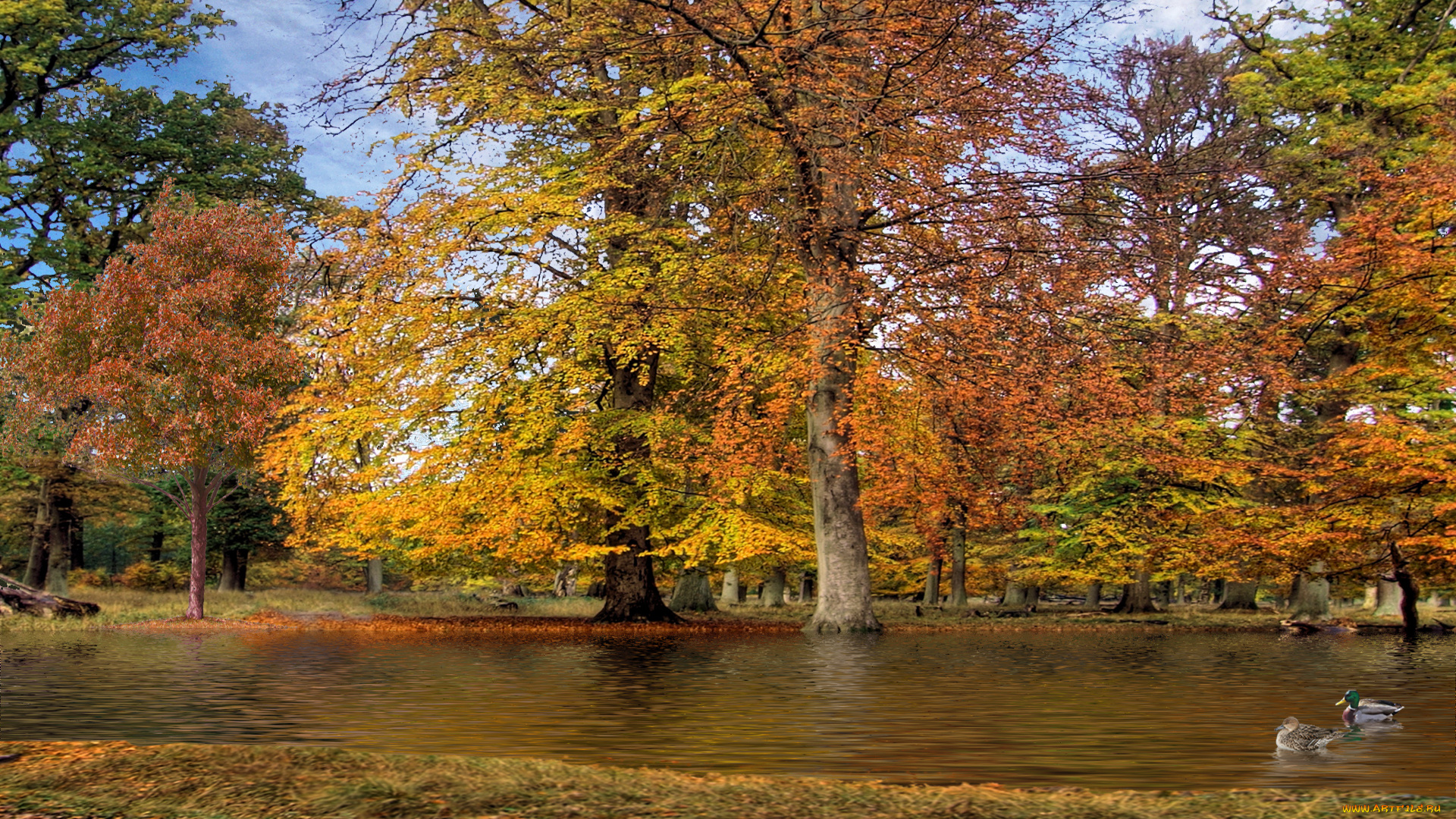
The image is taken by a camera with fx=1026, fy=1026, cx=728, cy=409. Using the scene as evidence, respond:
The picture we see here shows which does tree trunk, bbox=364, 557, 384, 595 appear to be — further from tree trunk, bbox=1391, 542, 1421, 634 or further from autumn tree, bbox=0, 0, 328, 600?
tree trunk, bbox=1391, 542, 1421, 634

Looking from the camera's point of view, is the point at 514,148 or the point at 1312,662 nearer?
the point at 1312,662

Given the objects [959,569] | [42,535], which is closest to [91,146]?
[42,535]

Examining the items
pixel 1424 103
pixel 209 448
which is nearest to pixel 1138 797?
pixel 209 448

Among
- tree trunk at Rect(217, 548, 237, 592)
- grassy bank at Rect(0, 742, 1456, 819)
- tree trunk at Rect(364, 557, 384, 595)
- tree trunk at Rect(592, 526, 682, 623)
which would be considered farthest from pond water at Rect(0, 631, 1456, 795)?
tree trunk at Rect(217, 548, 237, 592)

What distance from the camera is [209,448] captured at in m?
25.3

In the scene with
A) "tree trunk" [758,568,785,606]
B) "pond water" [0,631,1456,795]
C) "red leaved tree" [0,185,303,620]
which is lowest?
"tree trunk" [758,568,785,606]

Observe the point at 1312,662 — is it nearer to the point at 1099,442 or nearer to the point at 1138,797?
the point at 1099,442

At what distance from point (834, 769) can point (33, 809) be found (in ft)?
13.6

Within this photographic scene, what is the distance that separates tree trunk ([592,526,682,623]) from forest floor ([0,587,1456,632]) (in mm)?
822

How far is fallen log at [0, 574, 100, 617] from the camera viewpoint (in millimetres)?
23328

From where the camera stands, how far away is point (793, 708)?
866cm

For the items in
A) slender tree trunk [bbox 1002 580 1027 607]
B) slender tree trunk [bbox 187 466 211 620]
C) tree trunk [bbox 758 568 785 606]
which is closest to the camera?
slender tree trunk [bbox 187 466 211 620]

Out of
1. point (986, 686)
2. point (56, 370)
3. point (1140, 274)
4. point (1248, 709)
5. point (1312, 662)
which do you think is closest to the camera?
point (1248, 709)

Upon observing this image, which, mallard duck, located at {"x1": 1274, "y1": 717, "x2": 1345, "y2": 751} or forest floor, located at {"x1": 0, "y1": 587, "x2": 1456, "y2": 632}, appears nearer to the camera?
mallard duck, located at {"x1": 1274, "y1": 717, "x2": 1345, "y2": 751}
